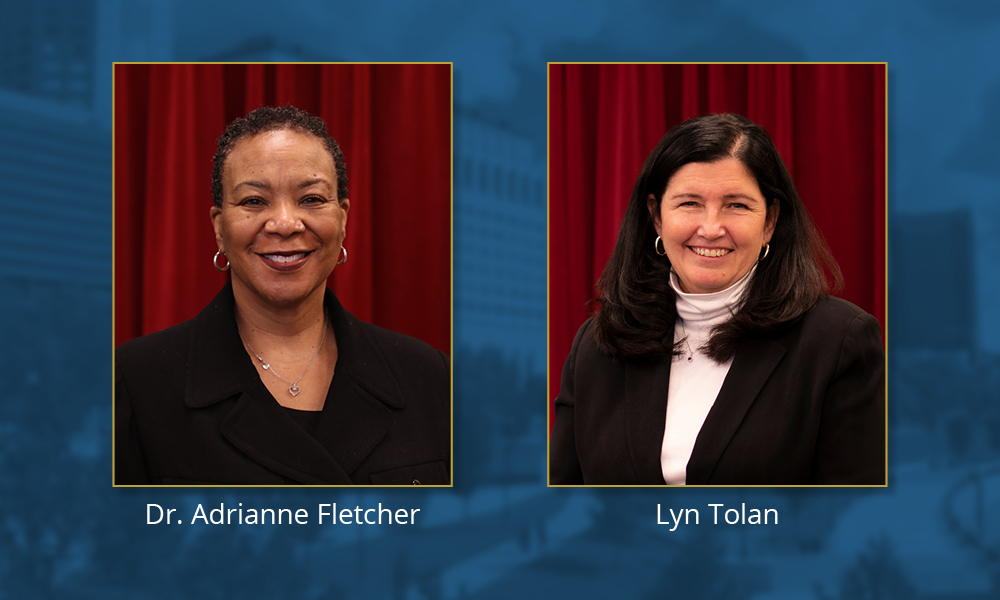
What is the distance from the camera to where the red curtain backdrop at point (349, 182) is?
3215 millimetres

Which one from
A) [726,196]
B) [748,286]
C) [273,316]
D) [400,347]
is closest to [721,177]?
[726,196]

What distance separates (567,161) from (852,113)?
1201 millimetres

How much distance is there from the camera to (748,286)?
3.13 meters

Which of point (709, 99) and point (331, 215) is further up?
point (709, 99)

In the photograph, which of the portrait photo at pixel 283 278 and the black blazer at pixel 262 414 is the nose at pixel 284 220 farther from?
the black blazer at pixel 262 414

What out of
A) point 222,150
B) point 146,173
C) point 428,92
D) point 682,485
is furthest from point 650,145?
point 146,173

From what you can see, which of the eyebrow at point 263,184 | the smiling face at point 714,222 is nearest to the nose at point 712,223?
the smiling face at point 714,222

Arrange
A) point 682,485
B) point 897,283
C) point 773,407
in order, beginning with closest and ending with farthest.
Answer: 1. point 773,407
2. point 682,485
3. point 897,283

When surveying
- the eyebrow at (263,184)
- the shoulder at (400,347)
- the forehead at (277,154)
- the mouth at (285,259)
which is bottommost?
the shoulder at (400,347)

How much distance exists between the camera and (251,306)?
3213mm

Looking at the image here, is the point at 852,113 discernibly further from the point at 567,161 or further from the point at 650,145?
the point at 567,161

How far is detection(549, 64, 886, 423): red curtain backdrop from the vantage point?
11.0ft

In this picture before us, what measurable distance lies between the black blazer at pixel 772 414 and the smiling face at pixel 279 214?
1.18 metres

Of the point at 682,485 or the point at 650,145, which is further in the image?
the point at 650,145
